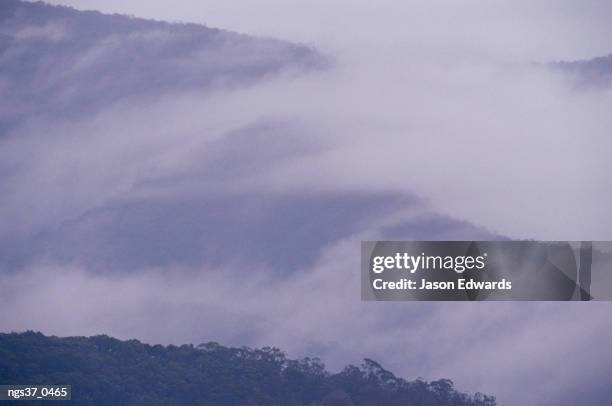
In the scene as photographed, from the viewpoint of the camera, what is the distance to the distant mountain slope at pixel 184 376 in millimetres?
7355

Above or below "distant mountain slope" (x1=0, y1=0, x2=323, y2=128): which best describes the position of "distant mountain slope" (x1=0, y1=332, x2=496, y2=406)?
below

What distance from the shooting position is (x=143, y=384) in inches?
291

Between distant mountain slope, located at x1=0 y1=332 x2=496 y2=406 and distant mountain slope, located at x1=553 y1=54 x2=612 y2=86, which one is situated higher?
distant mountain slope, located at x1=553 y1=54 x2=612 y2=86

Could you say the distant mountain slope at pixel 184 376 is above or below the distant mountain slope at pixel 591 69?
below

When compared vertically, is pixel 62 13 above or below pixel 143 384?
above

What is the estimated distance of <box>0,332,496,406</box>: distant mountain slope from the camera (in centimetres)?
736

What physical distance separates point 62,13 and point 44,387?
2717mm

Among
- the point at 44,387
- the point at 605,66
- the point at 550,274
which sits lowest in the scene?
the point at 44,387

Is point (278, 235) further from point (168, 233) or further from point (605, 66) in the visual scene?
point (605, 66)

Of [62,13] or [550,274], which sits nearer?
[550,274]

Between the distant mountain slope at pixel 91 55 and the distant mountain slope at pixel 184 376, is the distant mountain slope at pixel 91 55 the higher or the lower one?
the higher one

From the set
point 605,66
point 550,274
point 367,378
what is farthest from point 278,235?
point 605,66

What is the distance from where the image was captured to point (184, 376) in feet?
24.4

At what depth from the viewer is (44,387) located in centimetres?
735
